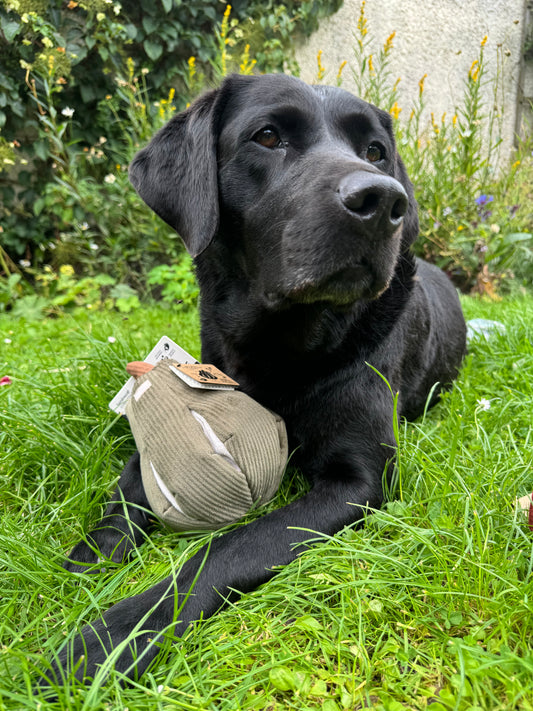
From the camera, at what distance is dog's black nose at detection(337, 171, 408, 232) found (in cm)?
129

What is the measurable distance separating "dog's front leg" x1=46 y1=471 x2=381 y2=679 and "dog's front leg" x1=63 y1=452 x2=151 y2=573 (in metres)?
0.21

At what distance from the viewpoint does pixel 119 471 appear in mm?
1809

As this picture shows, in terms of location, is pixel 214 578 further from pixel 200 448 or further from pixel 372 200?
pixel 372 200

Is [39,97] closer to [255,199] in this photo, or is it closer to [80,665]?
[255,199]

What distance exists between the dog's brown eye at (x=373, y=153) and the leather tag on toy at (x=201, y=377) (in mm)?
978

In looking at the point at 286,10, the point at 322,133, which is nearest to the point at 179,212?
the point at 322,133

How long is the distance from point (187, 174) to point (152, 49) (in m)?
3.82

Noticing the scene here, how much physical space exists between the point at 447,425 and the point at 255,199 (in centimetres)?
110

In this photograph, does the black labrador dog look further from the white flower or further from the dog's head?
the white flower

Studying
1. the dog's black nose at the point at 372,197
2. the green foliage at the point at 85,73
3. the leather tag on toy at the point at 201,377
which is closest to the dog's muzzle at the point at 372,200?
the dog's black nose at the point at 372,197

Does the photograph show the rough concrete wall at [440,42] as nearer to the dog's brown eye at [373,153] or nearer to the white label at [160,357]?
the dog's brown eye at [373,153]

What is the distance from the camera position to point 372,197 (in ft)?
4.30

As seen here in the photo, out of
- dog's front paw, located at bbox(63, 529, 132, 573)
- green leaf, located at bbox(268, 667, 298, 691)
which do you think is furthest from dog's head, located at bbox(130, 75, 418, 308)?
green leaf, located at bbox(268, 667, 298, 691)

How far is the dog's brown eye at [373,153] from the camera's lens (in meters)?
1.91
